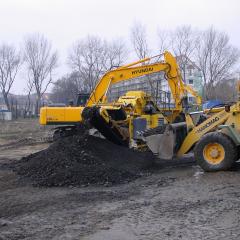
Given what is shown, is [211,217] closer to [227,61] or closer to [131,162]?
[131,162]

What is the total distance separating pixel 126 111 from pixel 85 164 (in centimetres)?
383

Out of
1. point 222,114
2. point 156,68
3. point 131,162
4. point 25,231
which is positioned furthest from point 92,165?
point 156,68

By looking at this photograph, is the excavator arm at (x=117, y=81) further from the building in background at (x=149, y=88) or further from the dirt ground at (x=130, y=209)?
the dirt ground at (x=130, y=209)

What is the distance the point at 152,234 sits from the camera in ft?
18.7

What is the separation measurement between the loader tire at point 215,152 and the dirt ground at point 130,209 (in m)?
0.31

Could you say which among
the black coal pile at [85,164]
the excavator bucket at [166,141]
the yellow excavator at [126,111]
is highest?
the yellow excavator at [126,111]

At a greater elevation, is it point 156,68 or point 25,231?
point 156,68

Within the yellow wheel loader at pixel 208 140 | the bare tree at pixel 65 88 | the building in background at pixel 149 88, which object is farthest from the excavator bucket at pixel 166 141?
the bare tree at pixel 65 88

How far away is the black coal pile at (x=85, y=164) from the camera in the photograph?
30.9 ft

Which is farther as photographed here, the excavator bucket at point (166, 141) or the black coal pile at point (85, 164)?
the excavator bucket at point (166, 141)

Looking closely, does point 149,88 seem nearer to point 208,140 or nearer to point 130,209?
point 208,140

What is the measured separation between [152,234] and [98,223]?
94 centimetres

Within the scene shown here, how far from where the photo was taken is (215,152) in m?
10.1

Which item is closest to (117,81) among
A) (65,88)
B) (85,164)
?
(85,164)
